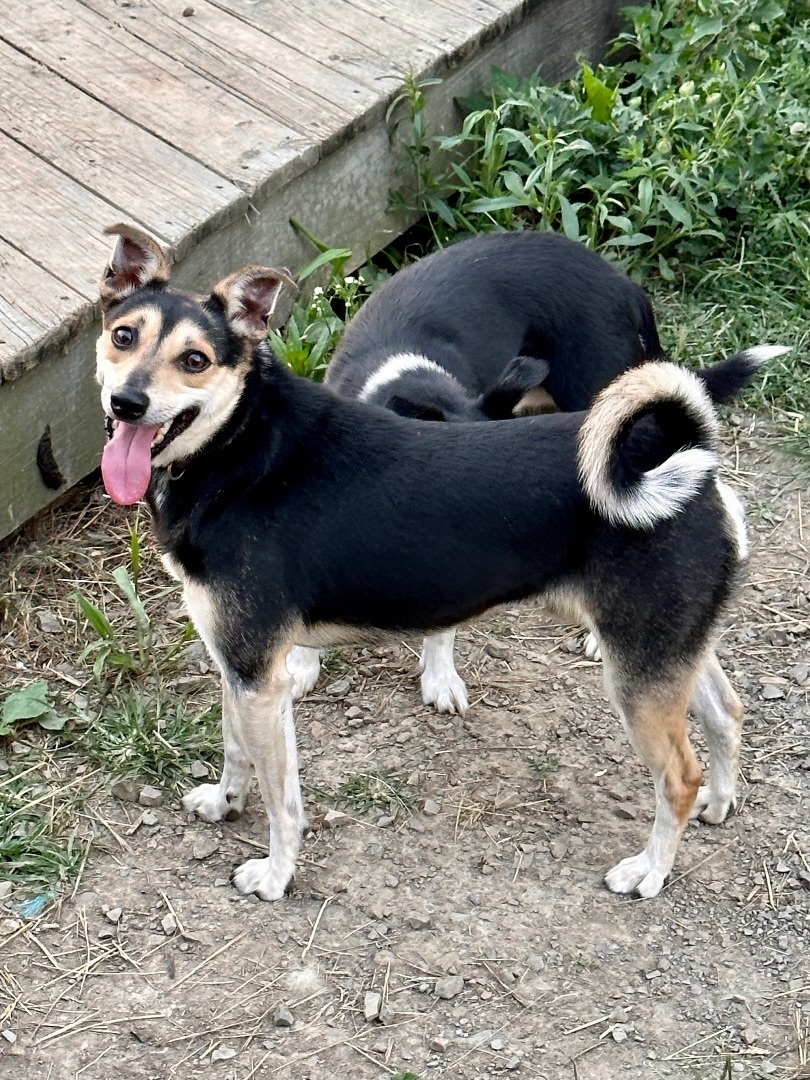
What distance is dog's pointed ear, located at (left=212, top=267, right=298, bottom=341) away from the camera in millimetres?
3494

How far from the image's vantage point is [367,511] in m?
3.48

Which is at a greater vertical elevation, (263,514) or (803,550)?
(263,514)

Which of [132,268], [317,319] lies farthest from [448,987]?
[317,319]

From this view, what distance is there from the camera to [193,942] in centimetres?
372

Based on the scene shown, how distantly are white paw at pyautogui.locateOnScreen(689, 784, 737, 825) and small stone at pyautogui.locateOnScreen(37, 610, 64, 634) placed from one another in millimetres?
2231

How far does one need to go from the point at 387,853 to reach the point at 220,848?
0.50 metres

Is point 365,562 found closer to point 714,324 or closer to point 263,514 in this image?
point 263,514

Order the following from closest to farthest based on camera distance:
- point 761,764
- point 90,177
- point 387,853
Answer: point 387,853
point 761,764
point 90,177

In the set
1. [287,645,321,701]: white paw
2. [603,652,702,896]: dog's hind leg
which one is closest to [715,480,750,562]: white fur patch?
[603,652,702,896]: dog's hind leg

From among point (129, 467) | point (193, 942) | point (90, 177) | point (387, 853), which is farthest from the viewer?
point (90, 177)

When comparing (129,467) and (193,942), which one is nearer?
(129,467)

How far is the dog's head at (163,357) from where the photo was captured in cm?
336

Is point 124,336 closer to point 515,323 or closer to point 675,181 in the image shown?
point 515,323

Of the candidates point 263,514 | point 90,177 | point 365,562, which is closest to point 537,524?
point 365,562
